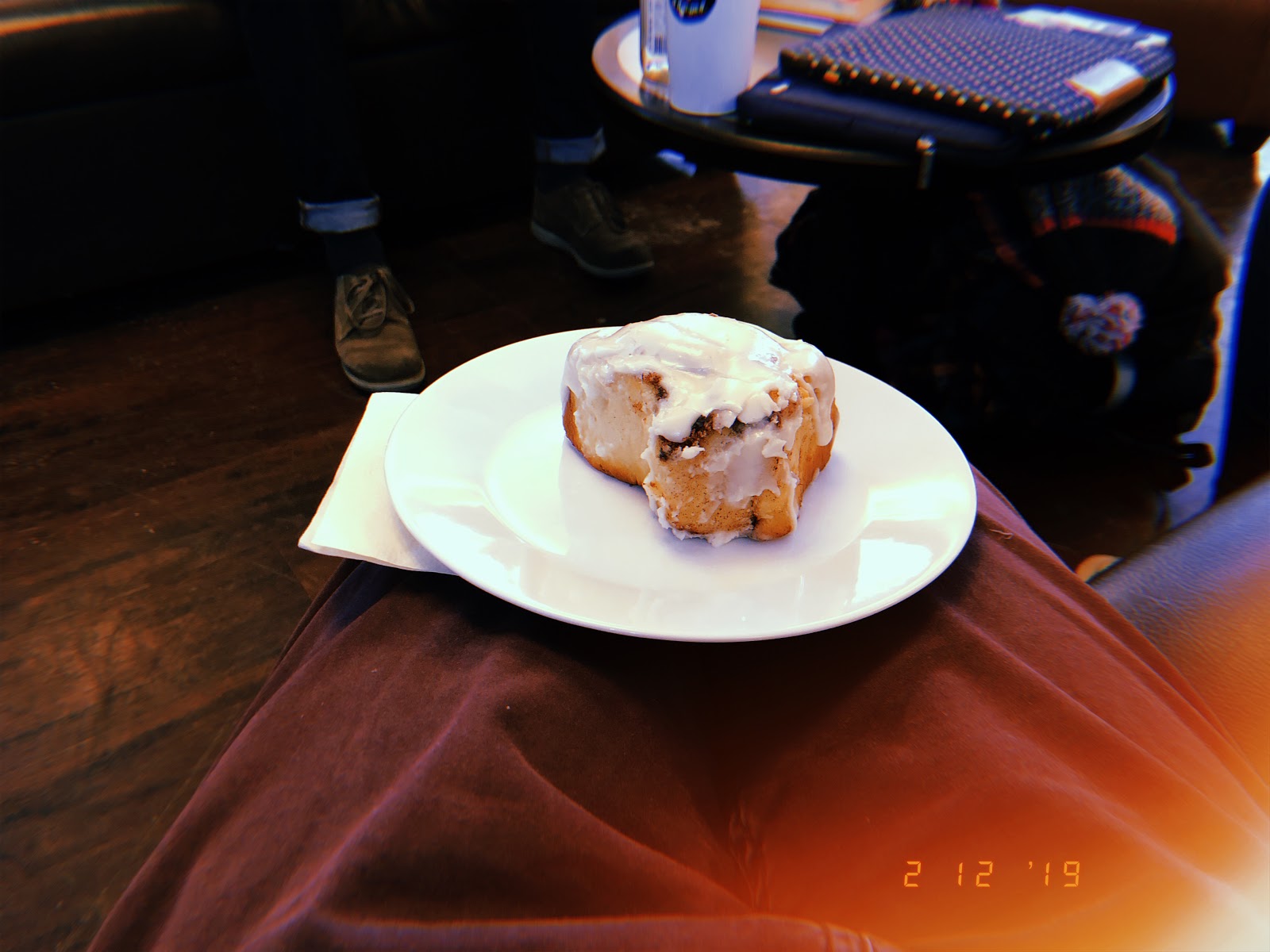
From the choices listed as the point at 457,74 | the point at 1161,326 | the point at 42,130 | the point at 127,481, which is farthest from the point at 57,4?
the point at 1161,326

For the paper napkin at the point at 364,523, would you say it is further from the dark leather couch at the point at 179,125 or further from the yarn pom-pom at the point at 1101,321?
the dark leather couch at the point at 179,125

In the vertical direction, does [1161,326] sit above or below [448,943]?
below

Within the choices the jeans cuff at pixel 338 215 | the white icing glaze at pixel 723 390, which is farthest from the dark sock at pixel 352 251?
the white icing glaze at pixel 723 390

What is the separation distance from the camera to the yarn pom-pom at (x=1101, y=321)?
1163 millimetres

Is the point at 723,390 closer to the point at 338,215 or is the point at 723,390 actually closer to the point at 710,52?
the point at 710,52

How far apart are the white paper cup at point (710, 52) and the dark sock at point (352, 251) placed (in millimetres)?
854

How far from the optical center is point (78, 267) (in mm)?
1625

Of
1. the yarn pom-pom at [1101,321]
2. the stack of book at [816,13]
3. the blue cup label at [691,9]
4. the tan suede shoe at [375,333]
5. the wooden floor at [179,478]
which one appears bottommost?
the wooden floor at [179,478]

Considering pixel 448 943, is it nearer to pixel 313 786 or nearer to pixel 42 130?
pixel 313 786

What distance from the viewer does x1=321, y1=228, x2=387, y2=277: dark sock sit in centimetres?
164

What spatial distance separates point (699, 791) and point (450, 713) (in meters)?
0.15

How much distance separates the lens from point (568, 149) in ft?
6.06
